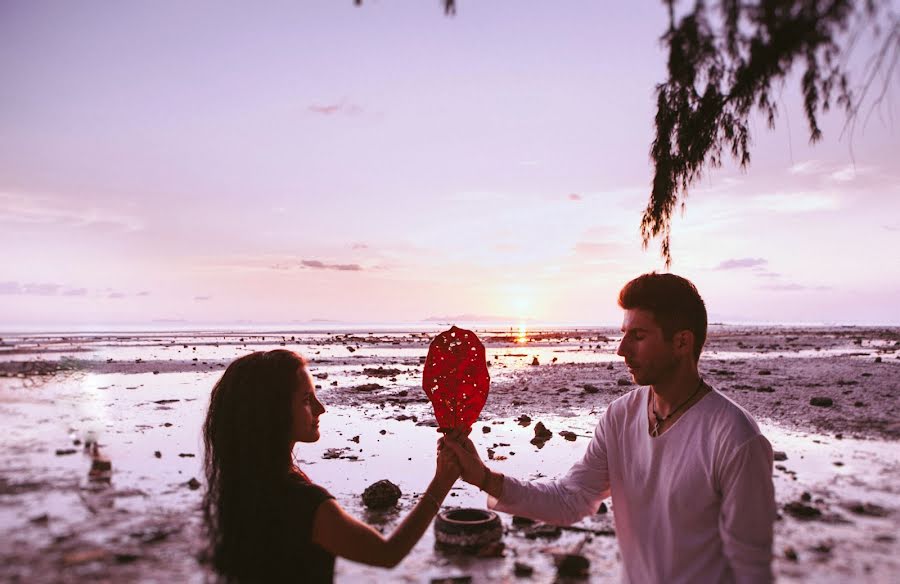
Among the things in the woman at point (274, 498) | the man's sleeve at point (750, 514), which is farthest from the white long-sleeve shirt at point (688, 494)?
the woman at point (274, 498)

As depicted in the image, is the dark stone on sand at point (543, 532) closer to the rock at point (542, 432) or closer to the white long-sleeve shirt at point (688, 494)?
the white long-sleeve shirt at point (688, 494)

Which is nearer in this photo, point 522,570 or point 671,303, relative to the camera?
point 671,303

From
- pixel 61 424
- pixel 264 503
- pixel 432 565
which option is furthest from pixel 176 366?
pixel 264 503

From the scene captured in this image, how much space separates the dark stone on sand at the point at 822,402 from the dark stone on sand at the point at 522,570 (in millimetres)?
11000

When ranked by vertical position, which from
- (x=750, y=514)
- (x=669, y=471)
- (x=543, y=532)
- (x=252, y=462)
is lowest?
(x=543, y=532)

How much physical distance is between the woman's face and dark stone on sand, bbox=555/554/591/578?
2.99 meters

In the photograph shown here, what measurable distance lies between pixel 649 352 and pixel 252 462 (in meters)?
2.38

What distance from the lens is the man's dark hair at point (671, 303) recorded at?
11.3 feet

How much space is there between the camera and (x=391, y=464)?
8.88 meters

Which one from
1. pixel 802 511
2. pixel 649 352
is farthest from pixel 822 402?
pixel 649 352

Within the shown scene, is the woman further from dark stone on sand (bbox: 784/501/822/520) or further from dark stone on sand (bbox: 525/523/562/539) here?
dark stone on sand (bbox: 784/501/822/520)

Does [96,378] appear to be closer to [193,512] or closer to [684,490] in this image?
[193,512]

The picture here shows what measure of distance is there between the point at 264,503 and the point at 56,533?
4.47m

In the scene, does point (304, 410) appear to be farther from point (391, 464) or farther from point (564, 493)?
point (391, 464)
